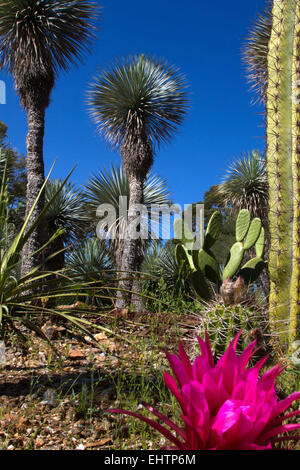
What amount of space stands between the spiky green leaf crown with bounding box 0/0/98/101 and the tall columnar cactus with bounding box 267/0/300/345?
7.21 meters

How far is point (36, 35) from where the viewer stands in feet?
33.1

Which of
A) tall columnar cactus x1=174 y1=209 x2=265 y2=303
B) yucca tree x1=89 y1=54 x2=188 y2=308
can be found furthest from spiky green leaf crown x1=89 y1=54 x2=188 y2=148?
tall columnar cactus x1=174 y1=209 x2=265 y2=303

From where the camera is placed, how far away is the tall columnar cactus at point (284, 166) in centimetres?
368

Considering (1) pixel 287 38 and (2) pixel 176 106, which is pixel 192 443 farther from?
(2) pixel 176 106

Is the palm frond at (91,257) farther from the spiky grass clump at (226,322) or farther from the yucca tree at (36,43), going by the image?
the spiky grass clump at (226,322)

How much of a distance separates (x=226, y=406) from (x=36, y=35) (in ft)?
35.5

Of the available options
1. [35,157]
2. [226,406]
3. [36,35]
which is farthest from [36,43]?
[226,406]

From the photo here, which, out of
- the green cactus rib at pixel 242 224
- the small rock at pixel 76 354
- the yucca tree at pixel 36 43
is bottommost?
the small rock at pixel 76 354

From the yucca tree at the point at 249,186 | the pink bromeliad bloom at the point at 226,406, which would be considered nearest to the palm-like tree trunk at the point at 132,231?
the yucca tree at the point at 249,186

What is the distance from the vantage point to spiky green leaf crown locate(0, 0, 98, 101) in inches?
392

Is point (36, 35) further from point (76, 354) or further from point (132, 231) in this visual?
point (76, 354)

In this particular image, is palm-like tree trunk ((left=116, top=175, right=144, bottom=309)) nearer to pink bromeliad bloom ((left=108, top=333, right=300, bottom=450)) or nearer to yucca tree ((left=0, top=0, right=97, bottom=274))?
yucca tree ((left=0, top=0, right=97, bottom=274))
